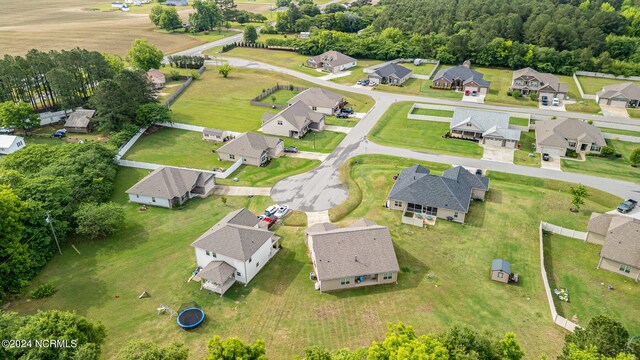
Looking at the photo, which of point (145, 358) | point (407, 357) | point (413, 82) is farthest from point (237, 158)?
point (413, 82)

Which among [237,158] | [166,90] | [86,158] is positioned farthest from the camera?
[166,90]

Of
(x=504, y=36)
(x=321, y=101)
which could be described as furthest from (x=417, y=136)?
(x=504, y=36)

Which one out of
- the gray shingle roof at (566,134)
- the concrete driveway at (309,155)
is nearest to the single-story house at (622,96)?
the gray shingle roof at (566,134)

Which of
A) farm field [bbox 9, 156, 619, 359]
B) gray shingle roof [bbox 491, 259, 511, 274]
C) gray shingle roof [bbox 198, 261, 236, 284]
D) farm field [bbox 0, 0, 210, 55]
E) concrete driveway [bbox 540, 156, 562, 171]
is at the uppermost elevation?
farm field [bbox 0, 0, 210, 55]

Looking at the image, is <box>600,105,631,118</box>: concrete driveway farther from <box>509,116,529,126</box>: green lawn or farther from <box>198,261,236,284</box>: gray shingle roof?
<box>198,261,236,284</box>: gray shingle roof

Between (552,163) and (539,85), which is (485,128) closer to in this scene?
(552,163)

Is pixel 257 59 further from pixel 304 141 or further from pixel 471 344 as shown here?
pixel 471 344

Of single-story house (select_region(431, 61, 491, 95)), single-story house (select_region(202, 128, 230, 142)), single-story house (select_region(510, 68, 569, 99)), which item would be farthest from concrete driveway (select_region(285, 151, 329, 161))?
single-story house (select_region(510, 68, 569, 99))
